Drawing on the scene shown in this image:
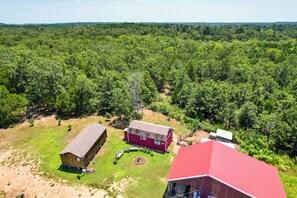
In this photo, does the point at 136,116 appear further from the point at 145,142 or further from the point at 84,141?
the point at 84,141

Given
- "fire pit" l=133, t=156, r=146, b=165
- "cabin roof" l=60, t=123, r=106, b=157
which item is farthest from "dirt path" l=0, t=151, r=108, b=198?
"fire pit" l=133, t=156, r=146, b=165

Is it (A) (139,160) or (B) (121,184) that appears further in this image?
(A) (139,160)

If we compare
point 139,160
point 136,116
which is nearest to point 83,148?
point 139,160

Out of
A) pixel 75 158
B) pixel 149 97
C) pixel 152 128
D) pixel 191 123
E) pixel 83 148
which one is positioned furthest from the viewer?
pixel 149 97

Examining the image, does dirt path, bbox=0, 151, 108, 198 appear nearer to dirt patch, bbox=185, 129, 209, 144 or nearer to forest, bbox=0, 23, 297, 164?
forest, bbox=0, 23, 297, 164

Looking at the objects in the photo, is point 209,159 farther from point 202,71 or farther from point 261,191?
point 202,71

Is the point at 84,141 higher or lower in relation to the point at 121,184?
higher
